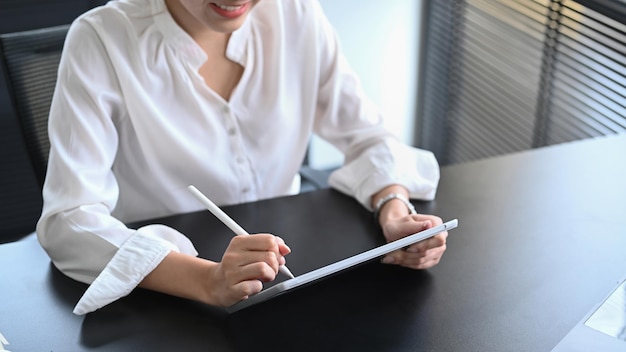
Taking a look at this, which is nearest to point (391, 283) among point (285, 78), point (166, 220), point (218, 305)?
point (218, 305)

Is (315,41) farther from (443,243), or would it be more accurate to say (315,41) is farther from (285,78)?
(443,243)

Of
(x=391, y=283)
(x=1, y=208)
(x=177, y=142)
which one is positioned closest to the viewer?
(x=391, y=283)

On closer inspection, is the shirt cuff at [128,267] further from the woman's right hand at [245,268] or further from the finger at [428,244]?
the finger at [428,244]

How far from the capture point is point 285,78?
147 centimetres

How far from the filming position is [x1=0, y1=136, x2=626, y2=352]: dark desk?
99 centimetres

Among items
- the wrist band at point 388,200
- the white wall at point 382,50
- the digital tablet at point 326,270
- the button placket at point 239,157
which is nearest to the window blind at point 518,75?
the white wall at point 382,50

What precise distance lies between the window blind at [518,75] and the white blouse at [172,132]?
99 cm

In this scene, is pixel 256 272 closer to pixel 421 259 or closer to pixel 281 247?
pixel 281 247

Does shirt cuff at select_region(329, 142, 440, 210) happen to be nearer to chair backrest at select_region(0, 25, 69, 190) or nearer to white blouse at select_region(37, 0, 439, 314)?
white blouse at select_region(37, 0, 439, 314)

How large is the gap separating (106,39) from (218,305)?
20.3 inches

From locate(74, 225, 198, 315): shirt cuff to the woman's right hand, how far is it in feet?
0.36

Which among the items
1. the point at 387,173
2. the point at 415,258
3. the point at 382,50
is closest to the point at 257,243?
the point at 415,258

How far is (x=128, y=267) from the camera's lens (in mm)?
1073

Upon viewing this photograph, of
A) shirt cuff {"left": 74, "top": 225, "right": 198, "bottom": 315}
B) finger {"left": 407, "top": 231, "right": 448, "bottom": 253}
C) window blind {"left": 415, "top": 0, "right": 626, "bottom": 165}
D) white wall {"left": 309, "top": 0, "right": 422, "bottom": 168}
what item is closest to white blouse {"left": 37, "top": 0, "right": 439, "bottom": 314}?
shirt cuff {"left": 74, "top": 225, "right": 198, "bottom": 315}
